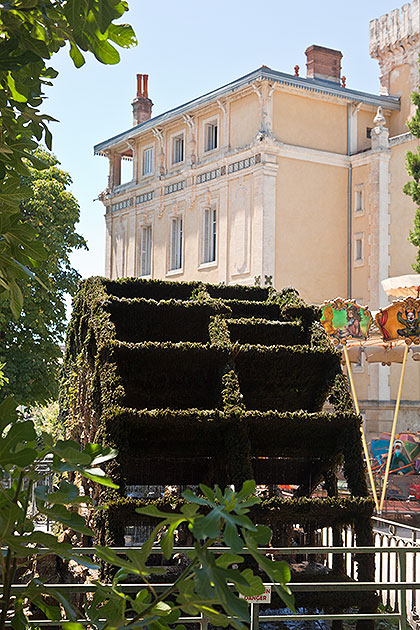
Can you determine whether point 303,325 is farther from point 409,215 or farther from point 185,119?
point 185,119

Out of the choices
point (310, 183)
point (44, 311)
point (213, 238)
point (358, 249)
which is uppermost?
point (310, 183)

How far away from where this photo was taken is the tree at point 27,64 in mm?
1866

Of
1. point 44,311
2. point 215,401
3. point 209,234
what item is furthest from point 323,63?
point 215,401

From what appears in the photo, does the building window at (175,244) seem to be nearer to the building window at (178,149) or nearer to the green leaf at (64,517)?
the building window at (178,149)

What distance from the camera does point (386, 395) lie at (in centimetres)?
2408

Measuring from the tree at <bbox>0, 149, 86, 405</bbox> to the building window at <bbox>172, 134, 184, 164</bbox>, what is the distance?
6337 millimetres

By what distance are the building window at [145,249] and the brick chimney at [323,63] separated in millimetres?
7794

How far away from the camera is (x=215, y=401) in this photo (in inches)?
361

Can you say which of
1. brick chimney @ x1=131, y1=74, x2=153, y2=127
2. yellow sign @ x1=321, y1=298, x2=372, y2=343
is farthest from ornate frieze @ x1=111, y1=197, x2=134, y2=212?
yellow sign @ x1=321, y1=298, x2=372, y2=343

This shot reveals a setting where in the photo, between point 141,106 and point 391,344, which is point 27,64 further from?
point 141,106

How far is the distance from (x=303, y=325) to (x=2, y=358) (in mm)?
11269

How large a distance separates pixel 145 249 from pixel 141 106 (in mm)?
6025

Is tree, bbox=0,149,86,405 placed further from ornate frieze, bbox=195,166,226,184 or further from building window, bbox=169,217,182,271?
building window, bbox=169,217,182,271

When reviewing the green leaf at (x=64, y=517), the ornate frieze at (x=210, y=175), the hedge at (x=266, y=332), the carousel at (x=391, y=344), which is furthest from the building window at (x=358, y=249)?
the green leaf at (x=64, y=517)
